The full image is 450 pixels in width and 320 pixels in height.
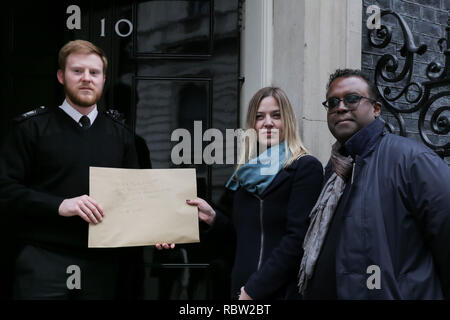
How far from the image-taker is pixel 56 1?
477cm

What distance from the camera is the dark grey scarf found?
2467 mm

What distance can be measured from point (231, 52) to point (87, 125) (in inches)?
61.8

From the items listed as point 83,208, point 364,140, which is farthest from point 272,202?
point 83,208

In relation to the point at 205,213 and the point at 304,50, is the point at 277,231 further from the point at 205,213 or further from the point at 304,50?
the point at 304,50

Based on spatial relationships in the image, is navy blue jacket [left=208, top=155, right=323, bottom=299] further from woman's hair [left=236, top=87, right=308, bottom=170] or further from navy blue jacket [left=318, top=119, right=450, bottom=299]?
navy blue jacket [left=318, top=119, right=450, bottom=299]

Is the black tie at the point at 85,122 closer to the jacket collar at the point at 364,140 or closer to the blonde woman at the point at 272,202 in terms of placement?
the blonde woman at the point at 272,202

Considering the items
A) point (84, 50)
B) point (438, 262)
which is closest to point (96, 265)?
point (84, 50)

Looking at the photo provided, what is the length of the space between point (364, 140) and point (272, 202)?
576 millimetres

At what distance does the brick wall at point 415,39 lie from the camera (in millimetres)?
4168

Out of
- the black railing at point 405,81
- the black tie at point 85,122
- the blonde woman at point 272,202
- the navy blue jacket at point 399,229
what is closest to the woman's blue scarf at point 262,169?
the blonde woman at point 272,202

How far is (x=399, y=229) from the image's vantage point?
224cm

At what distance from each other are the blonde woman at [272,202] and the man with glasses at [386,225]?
0.56 ft

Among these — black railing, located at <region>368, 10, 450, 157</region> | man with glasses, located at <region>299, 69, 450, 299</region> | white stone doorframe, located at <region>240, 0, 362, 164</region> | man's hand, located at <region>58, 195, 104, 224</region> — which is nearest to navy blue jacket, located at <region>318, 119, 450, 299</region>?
man with glasses, located at <region>299, 69, 450, 299</region>
